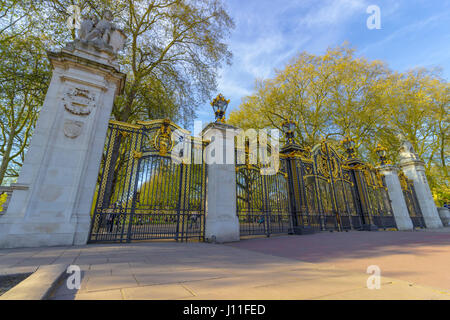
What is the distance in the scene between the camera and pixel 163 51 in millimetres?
11242

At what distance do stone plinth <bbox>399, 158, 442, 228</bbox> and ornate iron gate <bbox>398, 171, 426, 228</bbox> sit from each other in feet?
0.63

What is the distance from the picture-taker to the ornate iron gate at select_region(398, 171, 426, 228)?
44.9 ft

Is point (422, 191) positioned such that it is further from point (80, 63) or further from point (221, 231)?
point (80, 63)

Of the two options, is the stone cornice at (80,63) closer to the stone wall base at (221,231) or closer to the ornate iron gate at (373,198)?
the stone wall base at (221,231)

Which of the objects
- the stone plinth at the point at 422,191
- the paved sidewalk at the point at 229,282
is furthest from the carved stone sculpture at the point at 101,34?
the stone plinth at the point at 422,191

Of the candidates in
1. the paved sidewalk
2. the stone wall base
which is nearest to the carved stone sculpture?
the paved sidewalk

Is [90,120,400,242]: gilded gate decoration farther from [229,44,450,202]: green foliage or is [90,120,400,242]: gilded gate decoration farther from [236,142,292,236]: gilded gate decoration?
[229,44,450,202]: green foliage

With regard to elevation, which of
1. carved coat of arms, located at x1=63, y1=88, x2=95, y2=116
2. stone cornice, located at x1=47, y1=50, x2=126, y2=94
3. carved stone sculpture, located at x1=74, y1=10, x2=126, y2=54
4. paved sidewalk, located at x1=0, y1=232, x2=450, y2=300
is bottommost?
paved sidewalk, located at x1=0, y1=232, x2=450, y2=300

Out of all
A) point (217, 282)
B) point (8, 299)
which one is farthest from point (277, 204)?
point (8, 299)

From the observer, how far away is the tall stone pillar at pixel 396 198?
Answer: 12297mm

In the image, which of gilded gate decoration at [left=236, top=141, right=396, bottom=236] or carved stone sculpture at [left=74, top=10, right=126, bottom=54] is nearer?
carved stone sculpture at [left=74, top=10, right=126, bottom=54]

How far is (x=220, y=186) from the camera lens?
23.2 ft

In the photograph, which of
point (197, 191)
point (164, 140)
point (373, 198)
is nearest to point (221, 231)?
point (197, 191)
